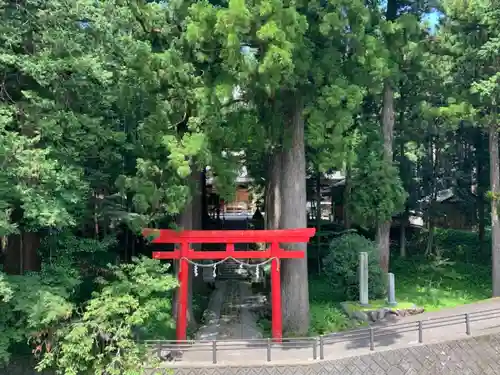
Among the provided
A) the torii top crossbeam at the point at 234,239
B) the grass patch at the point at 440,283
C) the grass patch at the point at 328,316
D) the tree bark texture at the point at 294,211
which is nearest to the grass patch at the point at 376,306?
the grass patch at the point at 328,316

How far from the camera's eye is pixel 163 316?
448 inches

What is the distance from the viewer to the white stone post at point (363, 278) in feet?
51.7

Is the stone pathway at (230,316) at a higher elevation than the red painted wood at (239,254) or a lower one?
lower

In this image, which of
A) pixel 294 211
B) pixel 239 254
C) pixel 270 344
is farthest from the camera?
pixel 294 211

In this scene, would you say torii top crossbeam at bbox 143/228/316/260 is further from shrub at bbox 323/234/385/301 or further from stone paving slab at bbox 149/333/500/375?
shrub at bbox 323/234/385/301

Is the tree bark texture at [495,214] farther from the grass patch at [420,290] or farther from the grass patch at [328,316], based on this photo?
the grass patch at [328,316]

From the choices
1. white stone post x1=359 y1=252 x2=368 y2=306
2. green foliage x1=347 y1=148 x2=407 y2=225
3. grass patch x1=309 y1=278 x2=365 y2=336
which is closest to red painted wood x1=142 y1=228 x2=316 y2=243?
grass patch x1=309 y1=278 x2=365 y2=336

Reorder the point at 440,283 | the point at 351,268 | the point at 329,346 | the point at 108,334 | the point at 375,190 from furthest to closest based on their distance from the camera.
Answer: the point at 440,283, the point at 375,190, the point at 351,268, the point at 329,346, the point at 108,334

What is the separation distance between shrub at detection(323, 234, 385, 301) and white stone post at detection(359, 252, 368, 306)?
2.44 feet

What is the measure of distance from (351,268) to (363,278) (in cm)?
95

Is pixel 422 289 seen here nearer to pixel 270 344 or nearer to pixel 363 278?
pixel 363 278

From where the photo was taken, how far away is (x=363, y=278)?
1576 centimetres

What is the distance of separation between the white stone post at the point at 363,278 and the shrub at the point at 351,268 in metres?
0.74

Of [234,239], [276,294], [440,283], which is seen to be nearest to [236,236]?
[234,239]
